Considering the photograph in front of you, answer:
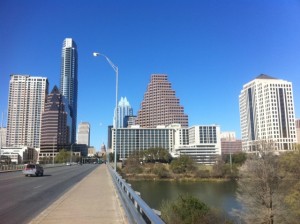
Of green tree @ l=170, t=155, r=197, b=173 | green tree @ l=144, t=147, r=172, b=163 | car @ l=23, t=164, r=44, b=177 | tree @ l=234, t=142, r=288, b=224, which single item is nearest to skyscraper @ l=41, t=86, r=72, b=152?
green tree @ l=144, t=147, r=172, b=163

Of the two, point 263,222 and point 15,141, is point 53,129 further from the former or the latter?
point 263,222

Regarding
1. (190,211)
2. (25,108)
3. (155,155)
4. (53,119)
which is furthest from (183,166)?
(190,211)

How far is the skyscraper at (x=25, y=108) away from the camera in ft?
482

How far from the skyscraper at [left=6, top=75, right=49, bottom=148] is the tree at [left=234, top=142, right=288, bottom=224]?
118 meters

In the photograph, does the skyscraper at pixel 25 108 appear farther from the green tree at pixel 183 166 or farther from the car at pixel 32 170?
the car at pixel 32 170

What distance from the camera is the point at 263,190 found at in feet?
142

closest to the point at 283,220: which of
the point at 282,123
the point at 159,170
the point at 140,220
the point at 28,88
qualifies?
the point at 140,220

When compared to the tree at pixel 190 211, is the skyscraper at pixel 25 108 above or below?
above

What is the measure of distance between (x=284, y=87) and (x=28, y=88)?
136 metres

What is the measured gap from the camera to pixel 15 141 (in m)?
191

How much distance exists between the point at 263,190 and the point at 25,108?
141 meters

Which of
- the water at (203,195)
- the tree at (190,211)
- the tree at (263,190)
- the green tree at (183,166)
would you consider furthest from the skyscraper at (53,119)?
the tree at (190,211)

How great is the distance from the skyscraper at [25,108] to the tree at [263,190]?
386 feet

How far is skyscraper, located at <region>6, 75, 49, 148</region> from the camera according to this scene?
482 ft
